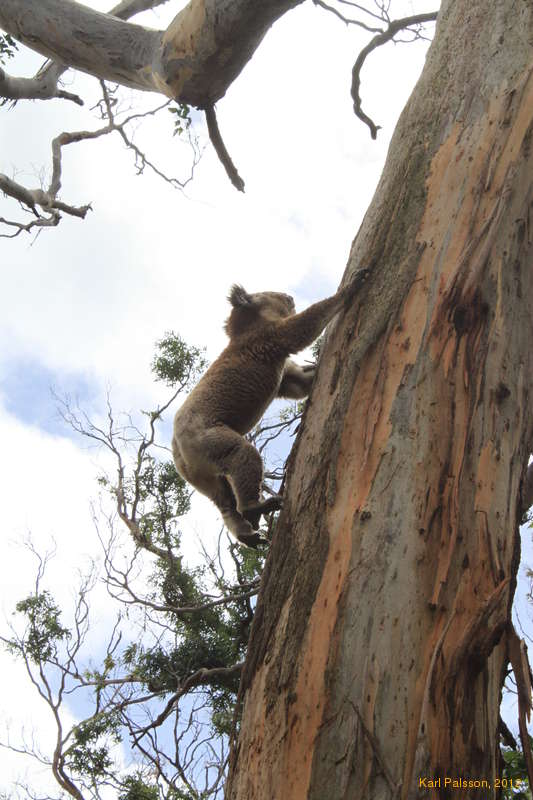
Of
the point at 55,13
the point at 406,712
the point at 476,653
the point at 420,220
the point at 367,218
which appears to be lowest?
the point at 406,712

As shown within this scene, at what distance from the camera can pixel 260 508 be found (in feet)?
16.1

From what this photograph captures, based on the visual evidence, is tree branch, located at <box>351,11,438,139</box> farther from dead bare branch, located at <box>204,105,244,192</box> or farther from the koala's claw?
the koala's claw

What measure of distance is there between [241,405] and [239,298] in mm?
1128

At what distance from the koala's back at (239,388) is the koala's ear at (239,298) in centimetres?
58

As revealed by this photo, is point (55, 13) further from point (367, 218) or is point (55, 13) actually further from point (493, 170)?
point (493, 170)

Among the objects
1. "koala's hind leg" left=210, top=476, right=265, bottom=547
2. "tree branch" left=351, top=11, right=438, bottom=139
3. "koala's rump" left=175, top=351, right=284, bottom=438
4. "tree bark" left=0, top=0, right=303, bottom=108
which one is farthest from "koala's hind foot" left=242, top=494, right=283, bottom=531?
"tree branch" left=351, top=11, right=438, bottom=139

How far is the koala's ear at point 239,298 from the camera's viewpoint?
21.1ft

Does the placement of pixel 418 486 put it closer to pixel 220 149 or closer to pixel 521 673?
pixel 521 673

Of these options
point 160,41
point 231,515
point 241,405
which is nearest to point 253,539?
point 231,515

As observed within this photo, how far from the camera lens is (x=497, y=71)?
3402 mm

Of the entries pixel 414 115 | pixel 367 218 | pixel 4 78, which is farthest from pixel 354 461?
pixel 4 78

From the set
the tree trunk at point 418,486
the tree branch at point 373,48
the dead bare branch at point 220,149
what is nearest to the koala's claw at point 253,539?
the tree trunk at point 418,486

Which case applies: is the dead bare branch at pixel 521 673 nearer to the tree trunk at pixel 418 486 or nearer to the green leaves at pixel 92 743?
the tree trunk at pixel 418 486

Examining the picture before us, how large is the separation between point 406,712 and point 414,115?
8.75 ft
